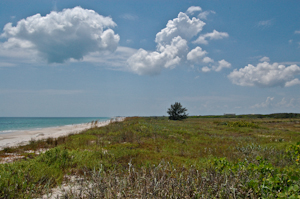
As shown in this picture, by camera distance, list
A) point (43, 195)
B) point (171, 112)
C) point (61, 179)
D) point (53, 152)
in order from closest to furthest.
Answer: point (43, 195)
point (61, 179)
point (53, 152)
point (171, 112)

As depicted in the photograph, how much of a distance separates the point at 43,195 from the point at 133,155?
410cm

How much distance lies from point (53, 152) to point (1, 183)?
2851 mm

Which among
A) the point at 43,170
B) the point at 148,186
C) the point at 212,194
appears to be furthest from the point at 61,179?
the point at 212,194

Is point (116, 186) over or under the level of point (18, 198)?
over

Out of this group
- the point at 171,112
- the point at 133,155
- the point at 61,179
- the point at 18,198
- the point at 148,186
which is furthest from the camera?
the point at 171,112

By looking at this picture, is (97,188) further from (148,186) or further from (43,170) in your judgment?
(43,170)

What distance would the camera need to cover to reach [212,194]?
13.1 ft

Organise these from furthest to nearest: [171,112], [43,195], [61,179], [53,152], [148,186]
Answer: [171,112], [53,152], [61,179], [43,195], [148,186]

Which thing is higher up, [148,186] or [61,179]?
[148,186]

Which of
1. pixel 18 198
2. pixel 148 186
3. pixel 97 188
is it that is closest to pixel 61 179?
pixel 18 198

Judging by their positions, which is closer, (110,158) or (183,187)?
(183,187)

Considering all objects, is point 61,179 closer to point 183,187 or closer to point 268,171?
point 183,187

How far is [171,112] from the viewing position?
55125 mm

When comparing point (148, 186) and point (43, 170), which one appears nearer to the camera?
A: point (148, 186)
